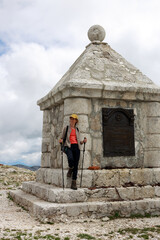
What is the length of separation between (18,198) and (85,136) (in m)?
2.90

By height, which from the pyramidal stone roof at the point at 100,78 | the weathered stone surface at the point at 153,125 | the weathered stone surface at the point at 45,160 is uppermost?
the pyramidal stone roof at the point at 100,78

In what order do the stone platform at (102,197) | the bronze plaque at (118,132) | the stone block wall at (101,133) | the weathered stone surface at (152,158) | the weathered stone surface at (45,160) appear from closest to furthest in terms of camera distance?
1. the stone platform at (102,197)
2. the stone block wall at (101,133)
3. the bronze plaque at (118,132)
4. the weathered stone surface at (152,158)
5. the weathered stone surface at (45,160)

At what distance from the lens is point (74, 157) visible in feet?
23.5

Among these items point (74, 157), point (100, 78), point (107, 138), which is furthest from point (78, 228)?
point (100, 78)

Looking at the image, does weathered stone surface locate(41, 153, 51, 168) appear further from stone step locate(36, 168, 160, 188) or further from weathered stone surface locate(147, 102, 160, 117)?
weathered stone surface locate(147, 102, 160, 117)

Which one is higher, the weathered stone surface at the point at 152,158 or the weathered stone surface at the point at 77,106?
the weathered stone surface at the point at 77,106

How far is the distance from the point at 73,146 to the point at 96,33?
3568 millimetres

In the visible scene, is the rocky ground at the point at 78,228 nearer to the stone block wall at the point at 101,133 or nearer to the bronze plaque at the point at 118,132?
the stone block wall at the point at 101,133

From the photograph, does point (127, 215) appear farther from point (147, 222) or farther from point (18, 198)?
point (18, 198)

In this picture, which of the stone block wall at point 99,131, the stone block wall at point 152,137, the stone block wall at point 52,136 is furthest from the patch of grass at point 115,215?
the stone block wall at point 52,136

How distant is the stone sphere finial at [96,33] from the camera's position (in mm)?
9008

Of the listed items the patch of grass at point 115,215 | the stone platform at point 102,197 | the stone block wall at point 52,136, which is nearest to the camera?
the stone platform at point 102,197

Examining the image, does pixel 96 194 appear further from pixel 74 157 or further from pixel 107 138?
pixel 107 138

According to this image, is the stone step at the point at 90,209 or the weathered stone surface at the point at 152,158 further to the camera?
the weathered stone surface at the point at 152,158
